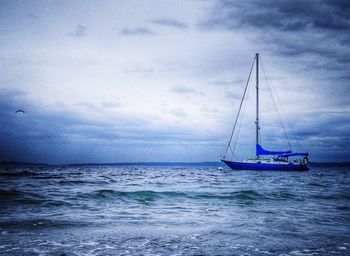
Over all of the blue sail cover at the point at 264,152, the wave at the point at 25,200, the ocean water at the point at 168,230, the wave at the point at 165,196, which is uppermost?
the blue sail cover at the point at 264,152

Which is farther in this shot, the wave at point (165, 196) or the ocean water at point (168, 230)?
the wave at point (165, 196)

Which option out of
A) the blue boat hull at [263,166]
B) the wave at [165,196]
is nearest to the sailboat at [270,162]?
the blue boat hull at [263,166]

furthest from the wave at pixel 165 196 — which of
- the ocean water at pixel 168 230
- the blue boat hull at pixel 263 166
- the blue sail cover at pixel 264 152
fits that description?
the blue sail cover at pixel 264 152

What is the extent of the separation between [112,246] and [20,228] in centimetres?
329

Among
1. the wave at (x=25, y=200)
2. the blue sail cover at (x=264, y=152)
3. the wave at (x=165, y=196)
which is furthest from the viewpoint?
the blue sail cover at (x=264, y=152)

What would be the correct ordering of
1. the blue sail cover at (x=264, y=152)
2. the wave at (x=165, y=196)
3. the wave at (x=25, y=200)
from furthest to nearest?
the blue sail cover at (x=264, y=152) → the wave at (x=165, y=196) → the wave at (x=25, y=200)

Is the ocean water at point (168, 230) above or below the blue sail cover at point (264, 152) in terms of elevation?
below

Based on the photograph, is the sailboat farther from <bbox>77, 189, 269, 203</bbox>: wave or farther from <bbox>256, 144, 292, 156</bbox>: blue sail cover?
<bbox>77, 189, 269, 203</bbox>: wave

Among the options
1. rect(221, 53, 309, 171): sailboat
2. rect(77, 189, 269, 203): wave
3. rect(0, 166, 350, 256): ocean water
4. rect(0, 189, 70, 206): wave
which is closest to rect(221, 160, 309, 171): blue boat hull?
rect(221, 53, 309, 171): sailboat

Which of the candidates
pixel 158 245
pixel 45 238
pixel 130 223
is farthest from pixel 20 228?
pixel 158 245

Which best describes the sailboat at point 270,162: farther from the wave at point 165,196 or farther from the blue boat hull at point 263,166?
the wave at point 165,196

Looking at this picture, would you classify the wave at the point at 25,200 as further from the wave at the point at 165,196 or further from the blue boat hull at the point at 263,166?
the blue boat hull at the point at 263,166

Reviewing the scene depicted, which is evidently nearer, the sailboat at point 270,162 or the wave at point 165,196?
the wave at point 165,196

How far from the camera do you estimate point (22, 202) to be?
12594 millimetres
